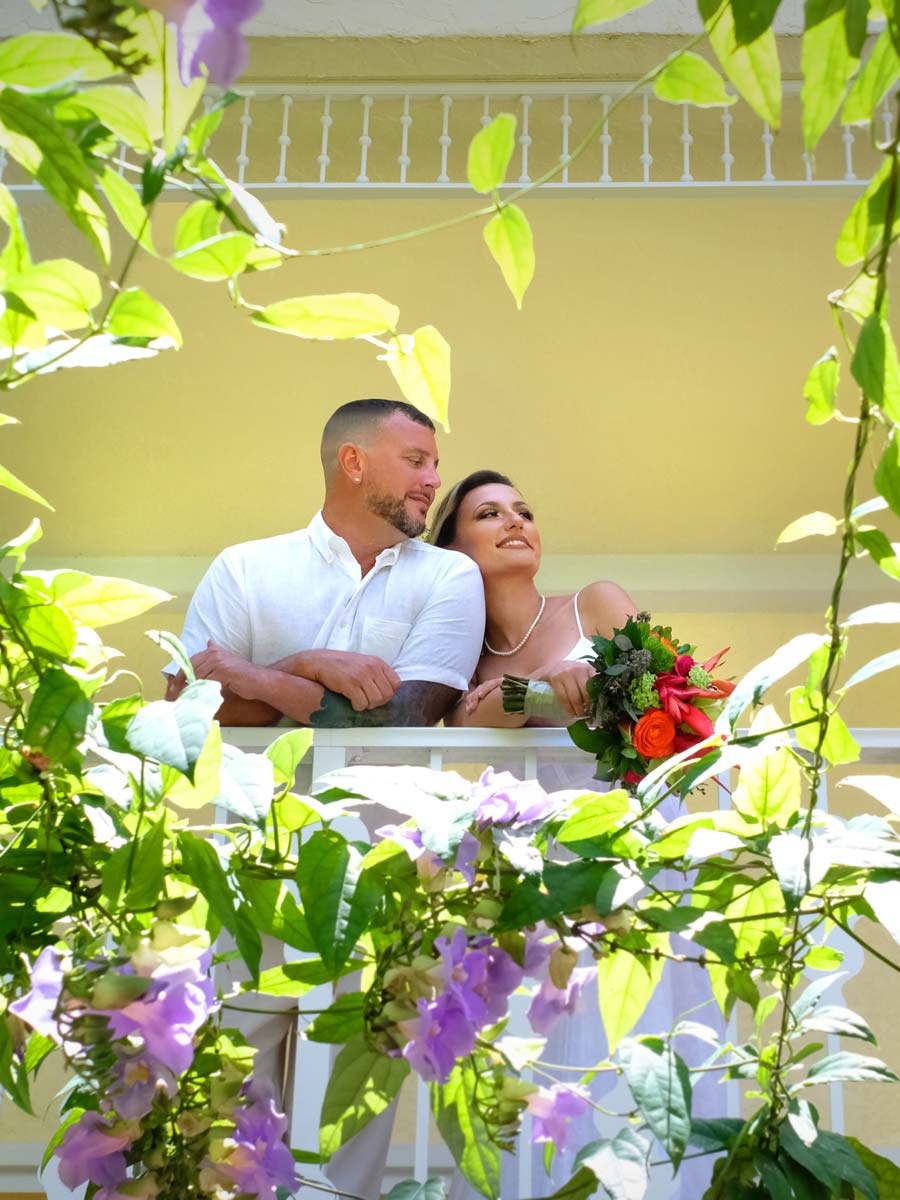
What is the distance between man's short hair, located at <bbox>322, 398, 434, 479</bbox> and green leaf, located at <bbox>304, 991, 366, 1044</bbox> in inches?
111

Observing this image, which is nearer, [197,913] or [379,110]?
[197,913]

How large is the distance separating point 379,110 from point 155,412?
62.4 inches

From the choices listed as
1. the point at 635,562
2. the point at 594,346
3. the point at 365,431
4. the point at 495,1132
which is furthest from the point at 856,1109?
the point at 495,1132

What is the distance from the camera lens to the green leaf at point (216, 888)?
2.69 feet

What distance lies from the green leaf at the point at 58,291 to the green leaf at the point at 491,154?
0.21 meters

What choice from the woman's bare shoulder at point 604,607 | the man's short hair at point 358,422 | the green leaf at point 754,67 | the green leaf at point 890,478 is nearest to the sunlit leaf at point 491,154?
the green leaf at point 754,67

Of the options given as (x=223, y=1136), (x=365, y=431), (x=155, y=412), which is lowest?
(x=223, y=1136)

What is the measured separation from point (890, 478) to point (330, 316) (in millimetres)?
300

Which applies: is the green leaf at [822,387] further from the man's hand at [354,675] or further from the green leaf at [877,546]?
the man's hand at [354,675]

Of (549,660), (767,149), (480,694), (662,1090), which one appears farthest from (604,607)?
(662,1090)

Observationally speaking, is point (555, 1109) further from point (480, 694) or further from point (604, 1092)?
point (480, 694)

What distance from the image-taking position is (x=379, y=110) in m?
5.23

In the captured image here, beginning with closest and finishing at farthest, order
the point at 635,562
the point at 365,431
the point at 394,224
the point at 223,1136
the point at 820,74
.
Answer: the point at 820,74, the point at 223,1136, the point at 365,431, the point at 394,224, the point at 635,562

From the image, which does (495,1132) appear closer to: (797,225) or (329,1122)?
(329,1122)
